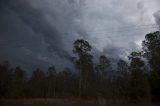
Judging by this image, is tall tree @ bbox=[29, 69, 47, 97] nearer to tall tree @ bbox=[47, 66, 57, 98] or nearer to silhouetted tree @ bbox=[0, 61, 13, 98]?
tall tree @ bbox=[47, 66, 57, 98]

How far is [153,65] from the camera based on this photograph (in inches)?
2004

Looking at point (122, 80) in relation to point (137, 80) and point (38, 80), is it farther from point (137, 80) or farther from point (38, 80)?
point (38, 80)

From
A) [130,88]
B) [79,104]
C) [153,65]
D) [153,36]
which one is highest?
[153,36]

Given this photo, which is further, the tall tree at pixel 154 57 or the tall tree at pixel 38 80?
the tall tree at pixel 38 80

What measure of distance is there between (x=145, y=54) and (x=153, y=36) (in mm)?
4228

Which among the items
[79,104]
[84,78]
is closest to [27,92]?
[84,78]

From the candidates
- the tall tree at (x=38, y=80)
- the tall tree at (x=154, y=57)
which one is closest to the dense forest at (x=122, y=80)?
the tall tree at (x=154, y=57)

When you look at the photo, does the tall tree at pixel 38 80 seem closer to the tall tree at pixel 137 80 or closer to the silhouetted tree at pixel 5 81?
the silhouetted tree at pixel 5 81

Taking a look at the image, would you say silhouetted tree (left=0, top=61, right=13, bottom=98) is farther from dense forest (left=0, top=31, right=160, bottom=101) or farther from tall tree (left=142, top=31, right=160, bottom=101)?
tall tree (left=142, top=31, right=160, bottom=101)

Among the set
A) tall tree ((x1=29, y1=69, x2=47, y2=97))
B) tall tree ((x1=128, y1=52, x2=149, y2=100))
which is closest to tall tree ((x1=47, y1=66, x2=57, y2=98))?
tall tree ((x1=29, y1=69, x2=47, y2=97))

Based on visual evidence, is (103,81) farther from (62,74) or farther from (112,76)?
(62,74)

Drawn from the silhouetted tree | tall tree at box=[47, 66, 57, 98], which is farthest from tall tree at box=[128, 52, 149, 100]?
tall tree at box=[47, 66, 57, 98]

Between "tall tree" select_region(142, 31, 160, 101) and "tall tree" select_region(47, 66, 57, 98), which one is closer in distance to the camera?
"tall tree" select_region(142, 31, 160, 101)

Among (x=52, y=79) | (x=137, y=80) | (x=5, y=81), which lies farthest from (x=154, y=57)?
(x=52, y=79)
